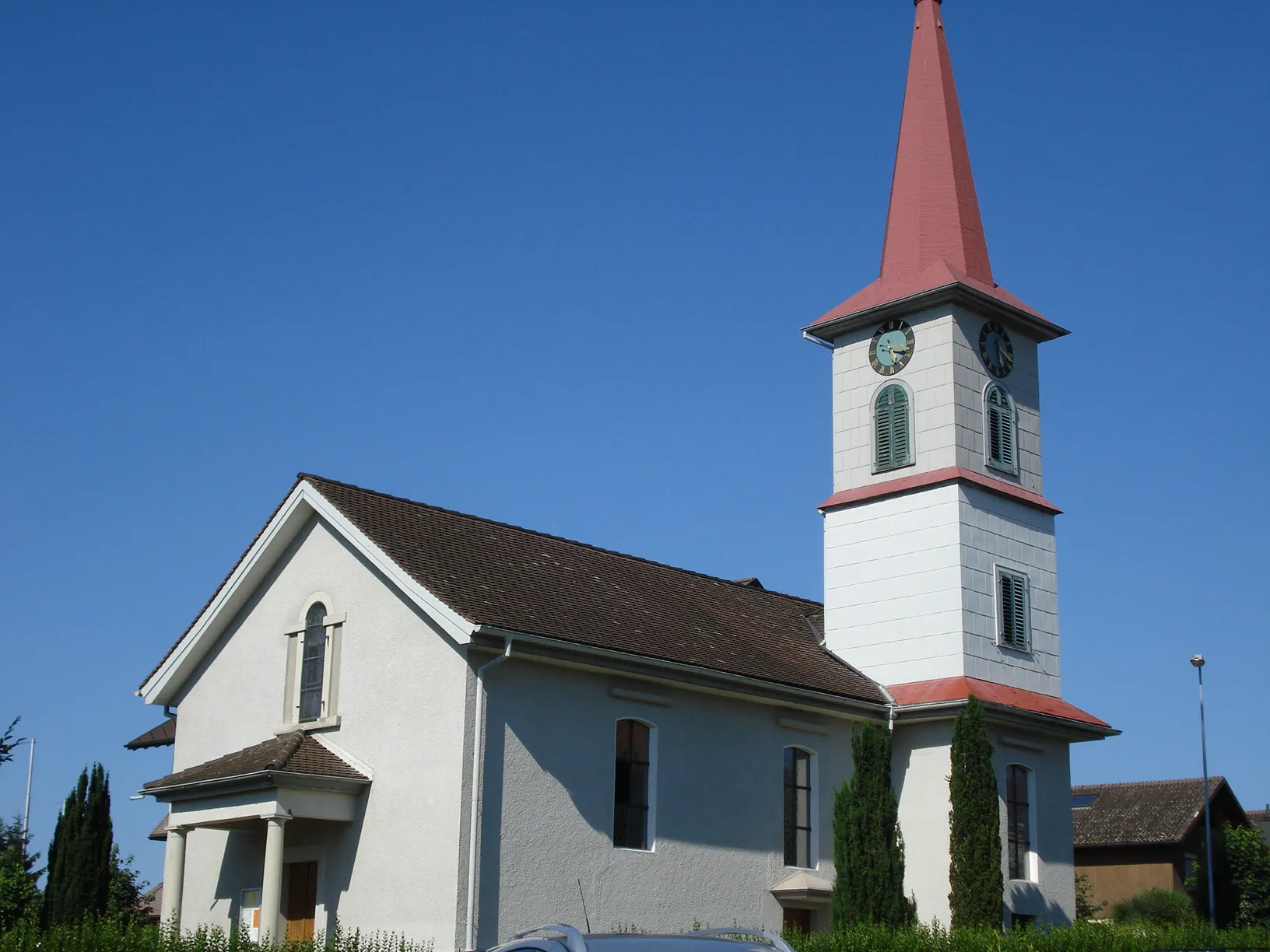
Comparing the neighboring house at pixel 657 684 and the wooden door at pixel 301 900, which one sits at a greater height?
the neighboring house at pixel 657 684

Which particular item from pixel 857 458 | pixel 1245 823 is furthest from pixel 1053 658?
pixel 1245 823

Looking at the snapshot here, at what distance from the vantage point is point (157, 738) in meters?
32.9

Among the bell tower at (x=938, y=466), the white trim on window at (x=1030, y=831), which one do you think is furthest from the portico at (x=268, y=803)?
the white trim on window at (x=1030, y=831)

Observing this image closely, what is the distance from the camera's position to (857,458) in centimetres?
3144

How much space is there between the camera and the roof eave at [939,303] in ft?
99.4

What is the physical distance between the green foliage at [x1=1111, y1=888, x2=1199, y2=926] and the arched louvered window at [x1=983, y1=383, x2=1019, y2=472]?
541 inches

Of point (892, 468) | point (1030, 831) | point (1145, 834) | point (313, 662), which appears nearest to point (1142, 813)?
point (1145, 834)

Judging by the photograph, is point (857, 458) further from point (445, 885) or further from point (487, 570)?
point (445, 885)

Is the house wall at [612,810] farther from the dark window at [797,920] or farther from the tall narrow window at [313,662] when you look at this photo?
the tall narrow window at [313,662]

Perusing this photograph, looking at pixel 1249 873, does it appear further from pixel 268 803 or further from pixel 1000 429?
pixel 268 803

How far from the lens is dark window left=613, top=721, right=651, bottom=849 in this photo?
77.4 feet

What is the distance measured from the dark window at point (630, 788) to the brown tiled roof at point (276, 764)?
4.04 meters

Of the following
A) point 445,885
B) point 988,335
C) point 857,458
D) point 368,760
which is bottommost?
point 445,885

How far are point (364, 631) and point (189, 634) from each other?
492 centimetres
